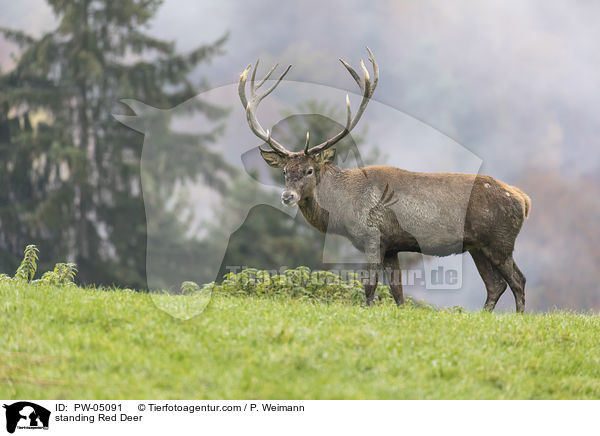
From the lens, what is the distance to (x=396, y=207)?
9828 mm

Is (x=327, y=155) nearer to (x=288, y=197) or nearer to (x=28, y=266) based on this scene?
(x=288, y=197)

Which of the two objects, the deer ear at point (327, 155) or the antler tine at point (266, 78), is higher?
the antler tine at point (266, 78)

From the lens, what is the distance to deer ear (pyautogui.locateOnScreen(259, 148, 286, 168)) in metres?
9.75

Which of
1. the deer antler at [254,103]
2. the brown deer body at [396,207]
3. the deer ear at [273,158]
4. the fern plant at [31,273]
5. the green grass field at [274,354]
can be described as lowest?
the green grass field at [274,354]

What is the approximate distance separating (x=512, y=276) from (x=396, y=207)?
208cm

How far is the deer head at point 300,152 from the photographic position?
9664 mm

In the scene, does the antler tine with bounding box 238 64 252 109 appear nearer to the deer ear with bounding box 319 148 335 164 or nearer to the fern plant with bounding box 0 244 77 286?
the deer ear with bounding box 319 148 335 164

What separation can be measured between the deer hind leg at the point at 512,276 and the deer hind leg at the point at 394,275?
4.49 feet

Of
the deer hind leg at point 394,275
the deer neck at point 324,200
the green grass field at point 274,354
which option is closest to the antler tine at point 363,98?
the deer neck at point 324,200

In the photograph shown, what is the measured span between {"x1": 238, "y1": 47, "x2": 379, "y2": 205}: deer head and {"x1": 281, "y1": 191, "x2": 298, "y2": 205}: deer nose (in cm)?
3
